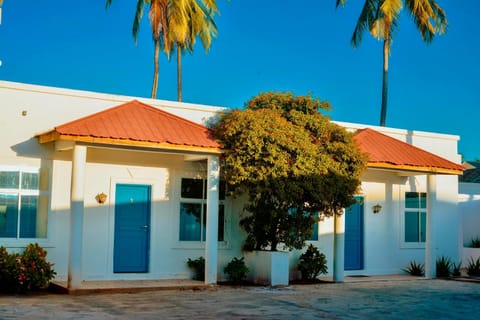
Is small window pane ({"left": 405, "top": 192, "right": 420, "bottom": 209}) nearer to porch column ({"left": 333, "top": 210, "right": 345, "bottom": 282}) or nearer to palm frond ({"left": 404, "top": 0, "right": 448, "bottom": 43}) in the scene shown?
porch column ({"left": 333, "top": 210, "right": 345, "bottom": 282})

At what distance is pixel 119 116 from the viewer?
13977mm

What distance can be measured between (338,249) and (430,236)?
3.04 m

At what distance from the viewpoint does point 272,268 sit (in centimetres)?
1482

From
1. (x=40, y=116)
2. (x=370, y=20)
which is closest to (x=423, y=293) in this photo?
(x=40, y=116)

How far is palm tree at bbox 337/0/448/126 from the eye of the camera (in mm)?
25469

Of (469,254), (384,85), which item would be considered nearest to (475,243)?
(469,254)

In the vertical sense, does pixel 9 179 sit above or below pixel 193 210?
Result: above

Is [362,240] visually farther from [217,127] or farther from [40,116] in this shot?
[40,116]

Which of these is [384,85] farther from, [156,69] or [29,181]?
[29,181]

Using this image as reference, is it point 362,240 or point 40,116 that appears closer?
point 40,116

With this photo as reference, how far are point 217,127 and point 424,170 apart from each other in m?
5.61

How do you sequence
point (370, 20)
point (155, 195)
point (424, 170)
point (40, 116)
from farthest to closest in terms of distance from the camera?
point (370, 20) → point (424, 170) → point (155, 195) → point (40, 116)

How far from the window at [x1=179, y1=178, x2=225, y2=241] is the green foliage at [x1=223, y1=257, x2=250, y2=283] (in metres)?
0.81

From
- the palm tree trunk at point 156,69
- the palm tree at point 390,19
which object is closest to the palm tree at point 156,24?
the palm tree trunk at point 156,69
